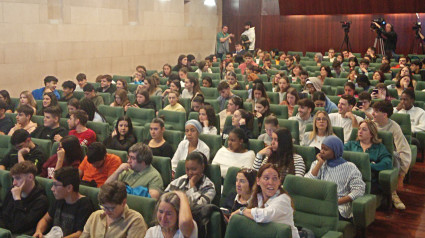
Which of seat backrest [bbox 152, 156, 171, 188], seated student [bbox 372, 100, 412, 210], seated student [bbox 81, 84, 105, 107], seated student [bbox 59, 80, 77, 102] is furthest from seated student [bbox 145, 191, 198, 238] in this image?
seated student [bbox 59, 80, 77, 102]

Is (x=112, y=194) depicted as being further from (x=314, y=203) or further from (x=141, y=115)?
(x=141, y=115)

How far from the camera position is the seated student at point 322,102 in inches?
Result: 298

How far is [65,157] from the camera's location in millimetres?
5336

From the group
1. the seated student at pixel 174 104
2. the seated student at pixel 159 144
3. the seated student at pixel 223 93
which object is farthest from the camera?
the seated student at pixel 223 93

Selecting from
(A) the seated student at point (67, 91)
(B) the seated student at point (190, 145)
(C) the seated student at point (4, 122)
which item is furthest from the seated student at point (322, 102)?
(C) the seated student at point (4, 122)

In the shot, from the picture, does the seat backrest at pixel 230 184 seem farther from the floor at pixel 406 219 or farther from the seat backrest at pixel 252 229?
the floor at pixel 406 219

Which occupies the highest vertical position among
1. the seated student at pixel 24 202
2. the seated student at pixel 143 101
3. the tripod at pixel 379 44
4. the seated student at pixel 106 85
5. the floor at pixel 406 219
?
the tripod at pixel 379 44

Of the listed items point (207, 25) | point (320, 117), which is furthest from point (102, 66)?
point (320, 117)

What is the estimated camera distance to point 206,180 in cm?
460

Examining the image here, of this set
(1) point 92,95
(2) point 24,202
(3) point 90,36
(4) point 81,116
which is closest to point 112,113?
(1) point 92,95

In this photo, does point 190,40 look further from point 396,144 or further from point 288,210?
point 288,210

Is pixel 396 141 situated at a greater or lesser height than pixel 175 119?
lesser

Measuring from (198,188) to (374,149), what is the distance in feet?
6.59

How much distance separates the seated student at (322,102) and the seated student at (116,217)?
4.26 meters
